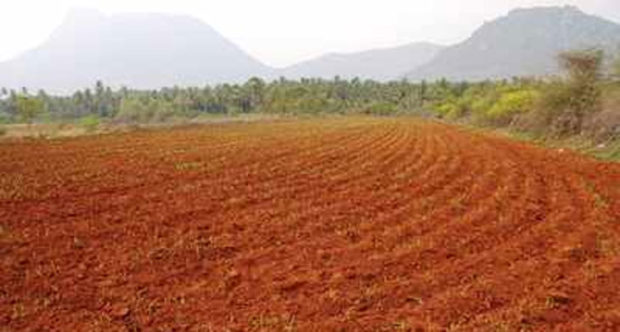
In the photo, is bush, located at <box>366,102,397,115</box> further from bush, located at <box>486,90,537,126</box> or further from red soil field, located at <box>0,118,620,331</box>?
red soil field, located at <box>0,118,620,331</box>

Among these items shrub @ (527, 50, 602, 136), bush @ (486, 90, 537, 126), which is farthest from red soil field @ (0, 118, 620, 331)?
bush @ (486, 90, 537, 126)

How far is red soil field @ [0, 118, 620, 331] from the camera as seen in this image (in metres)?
7.89

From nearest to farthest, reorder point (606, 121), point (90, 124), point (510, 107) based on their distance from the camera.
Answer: point (606, 121)
point (510, 107)
point (90, 124)

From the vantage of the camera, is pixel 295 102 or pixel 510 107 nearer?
pixel 510 107

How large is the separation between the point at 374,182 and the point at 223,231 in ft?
22.7

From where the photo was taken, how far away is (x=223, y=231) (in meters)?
12.0

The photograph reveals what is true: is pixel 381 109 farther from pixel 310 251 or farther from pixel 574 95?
pixel 310 251

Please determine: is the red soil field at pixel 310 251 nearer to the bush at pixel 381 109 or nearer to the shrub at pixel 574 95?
the shrub at pixel 574 95

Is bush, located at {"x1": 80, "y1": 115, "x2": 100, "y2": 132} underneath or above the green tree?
underneath

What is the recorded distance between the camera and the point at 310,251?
35.0 ft

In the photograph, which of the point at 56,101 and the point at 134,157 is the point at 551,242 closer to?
the point at 134,157

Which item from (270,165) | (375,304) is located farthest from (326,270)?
(270,165)

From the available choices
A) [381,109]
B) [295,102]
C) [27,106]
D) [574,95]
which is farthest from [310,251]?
[381,109]

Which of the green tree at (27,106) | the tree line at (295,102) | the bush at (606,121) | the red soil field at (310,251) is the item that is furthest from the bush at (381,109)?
the red soil field at (310,251)
